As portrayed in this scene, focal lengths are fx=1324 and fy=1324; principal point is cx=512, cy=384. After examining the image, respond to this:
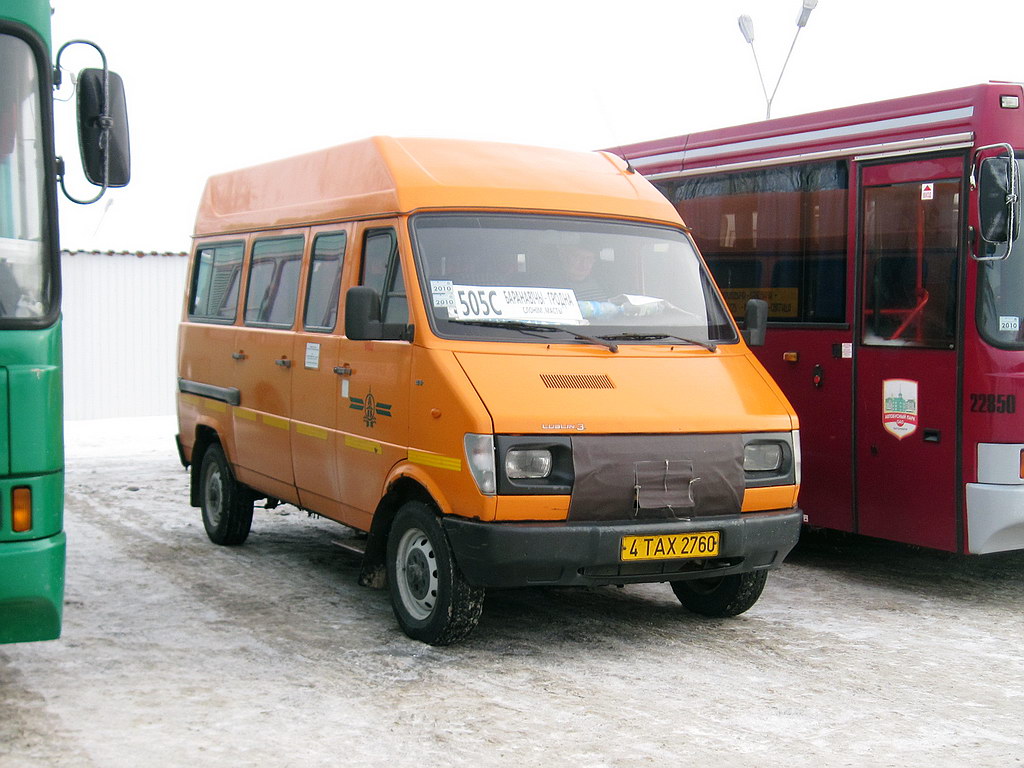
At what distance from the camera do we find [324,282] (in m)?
8.09

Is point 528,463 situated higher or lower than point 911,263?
lower

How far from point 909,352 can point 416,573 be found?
350cm

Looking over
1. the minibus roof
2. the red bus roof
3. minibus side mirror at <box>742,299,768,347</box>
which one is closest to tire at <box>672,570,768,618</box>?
minibus side mirror at <box>742,299,768,347</box>

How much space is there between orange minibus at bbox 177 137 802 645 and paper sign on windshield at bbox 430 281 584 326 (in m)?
0.01

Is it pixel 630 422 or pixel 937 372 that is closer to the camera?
pixel 630 422

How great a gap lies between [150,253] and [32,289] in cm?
1687

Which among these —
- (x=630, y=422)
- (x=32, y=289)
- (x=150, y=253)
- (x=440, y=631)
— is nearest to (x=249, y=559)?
(x=440, y=631)

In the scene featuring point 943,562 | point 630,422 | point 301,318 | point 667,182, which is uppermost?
point 667,182

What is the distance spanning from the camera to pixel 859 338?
8688 mm

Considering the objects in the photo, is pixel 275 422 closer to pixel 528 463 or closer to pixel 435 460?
pixel 435 460

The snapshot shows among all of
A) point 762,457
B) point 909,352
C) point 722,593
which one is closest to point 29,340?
point 762,457

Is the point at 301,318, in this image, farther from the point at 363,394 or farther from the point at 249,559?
the point at 249,559

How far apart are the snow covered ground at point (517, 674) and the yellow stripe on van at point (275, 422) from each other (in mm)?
990

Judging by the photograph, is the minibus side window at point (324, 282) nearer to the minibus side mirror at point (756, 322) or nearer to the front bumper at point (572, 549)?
the front bumper at point (572, 549)
